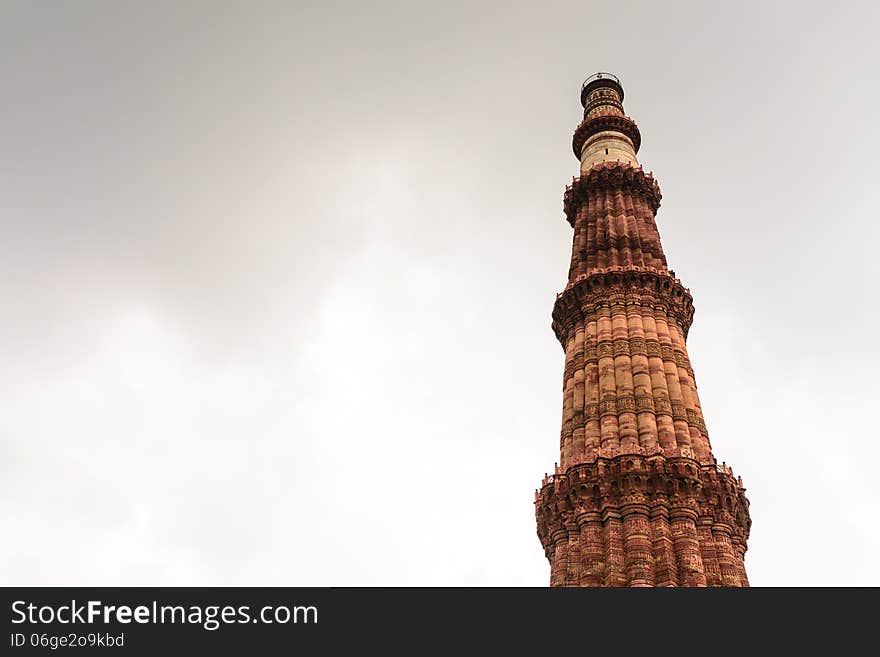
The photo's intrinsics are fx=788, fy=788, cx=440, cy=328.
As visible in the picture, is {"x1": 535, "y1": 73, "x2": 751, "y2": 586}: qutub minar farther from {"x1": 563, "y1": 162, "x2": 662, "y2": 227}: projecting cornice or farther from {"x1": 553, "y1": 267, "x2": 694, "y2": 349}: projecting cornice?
{"x1": 563, "y1": 162, "x2": 662, "y2": 227}: projecting cornice

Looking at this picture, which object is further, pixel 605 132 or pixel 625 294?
pixel 605 132

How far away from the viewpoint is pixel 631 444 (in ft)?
83.0

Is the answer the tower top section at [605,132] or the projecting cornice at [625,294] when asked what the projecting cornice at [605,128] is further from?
the projecting cornice at [625,294]

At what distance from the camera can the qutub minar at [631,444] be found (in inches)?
904

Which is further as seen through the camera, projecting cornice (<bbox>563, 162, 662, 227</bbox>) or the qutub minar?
projecting cornice (<bbox>563, 162, 662, 227</bbox>)

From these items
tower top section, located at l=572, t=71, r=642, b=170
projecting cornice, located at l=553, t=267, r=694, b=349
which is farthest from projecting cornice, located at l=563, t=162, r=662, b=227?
projecting cornice, located at l=553, t=267, r=694, b=349

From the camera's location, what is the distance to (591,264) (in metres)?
A: 33.4

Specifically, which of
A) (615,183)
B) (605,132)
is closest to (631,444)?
(615,183)

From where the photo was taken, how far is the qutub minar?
23.0 m

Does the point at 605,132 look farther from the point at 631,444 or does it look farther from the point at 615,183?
the point at 631,444

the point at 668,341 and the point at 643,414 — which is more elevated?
the point at 668,341
